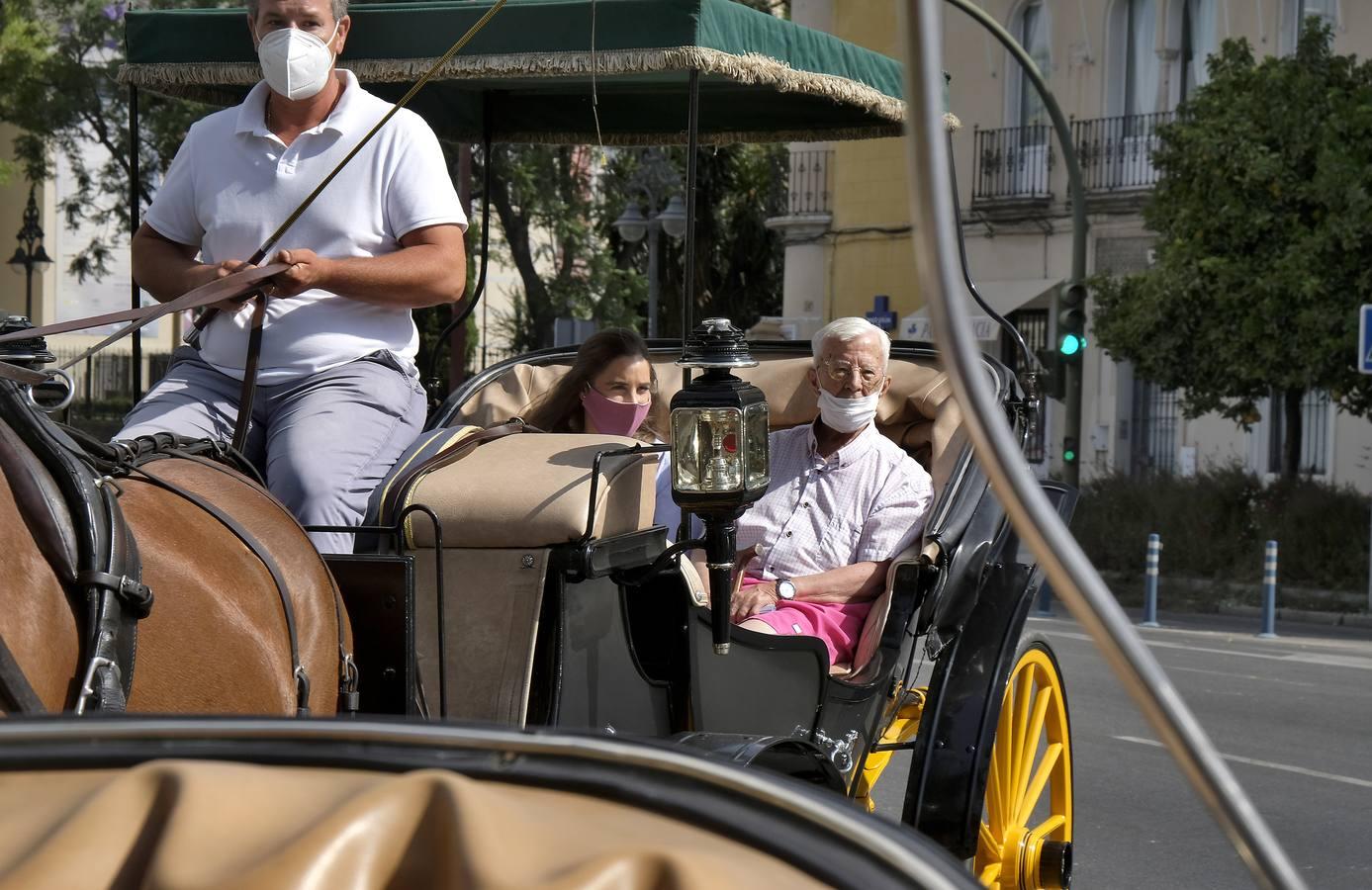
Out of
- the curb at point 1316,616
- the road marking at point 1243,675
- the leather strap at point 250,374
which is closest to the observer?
the leather strap at point 250,374

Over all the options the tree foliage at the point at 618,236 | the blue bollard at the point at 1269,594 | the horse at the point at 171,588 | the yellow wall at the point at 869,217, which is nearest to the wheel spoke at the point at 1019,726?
the horse at the point at 171,588

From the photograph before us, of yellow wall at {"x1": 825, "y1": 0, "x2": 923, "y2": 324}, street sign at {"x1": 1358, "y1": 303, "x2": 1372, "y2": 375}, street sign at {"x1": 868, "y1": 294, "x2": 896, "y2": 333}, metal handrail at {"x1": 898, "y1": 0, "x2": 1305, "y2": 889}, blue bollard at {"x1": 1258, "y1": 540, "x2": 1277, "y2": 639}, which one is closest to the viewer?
metal handrail at {"x1": 898, "y1": 0, "x2": 1305, "y2": 889}

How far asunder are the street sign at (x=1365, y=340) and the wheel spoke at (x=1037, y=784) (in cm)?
1084

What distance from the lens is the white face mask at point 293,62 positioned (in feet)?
→ 12.4

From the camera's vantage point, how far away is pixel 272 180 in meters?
3.86

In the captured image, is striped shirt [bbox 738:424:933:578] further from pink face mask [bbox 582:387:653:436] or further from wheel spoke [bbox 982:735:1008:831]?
wheel spoke [bbox 982:735:1008:831]

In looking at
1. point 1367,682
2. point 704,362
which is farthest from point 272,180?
point 1367,682

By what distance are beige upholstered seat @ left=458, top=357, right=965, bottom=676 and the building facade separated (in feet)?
→ 56.8

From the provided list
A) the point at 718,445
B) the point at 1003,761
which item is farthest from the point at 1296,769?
the point at 718,445

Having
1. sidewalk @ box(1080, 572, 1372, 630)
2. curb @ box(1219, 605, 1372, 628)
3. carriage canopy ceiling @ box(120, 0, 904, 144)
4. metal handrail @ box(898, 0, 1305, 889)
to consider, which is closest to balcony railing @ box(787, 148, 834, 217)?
sidewalk @ box(1080, 572, 1372, 630)

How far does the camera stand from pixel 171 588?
2.79 meters

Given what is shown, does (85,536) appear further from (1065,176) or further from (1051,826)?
(1065,176)

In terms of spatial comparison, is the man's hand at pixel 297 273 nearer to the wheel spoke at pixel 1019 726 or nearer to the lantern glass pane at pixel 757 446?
the lantern glass pane at pixel 757 446

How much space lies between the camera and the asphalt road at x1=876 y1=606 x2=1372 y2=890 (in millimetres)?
6273
